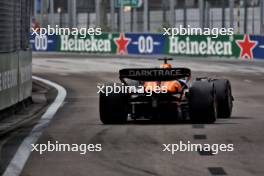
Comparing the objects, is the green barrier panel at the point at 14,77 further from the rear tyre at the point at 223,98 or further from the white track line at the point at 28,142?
the rear tyre at the point at 223,98

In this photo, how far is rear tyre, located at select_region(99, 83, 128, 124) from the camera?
17.6 meters

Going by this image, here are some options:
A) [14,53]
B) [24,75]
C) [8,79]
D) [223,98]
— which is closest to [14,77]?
[14,53]

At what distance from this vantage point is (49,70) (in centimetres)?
4216

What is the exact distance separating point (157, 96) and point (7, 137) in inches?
126

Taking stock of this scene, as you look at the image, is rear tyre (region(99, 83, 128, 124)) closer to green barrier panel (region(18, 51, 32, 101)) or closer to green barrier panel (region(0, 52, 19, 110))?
green barrier panel (region(0, 52, 19, 110))

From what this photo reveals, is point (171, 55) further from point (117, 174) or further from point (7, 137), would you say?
point (117, 174)

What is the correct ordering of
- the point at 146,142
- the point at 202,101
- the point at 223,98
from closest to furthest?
1. the point at 146,142
2. the point at 202,101
3. the point at 223,98

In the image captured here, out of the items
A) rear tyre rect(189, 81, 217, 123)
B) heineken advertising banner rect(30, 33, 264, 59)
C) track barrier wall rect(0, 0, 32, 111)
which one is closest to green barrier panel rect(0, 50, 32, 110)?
track barrier wall rect(0, 0, 32, 111)

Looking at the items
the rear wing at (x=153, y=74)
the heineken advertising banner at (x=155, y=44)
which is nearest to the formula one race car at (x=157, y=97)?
the rear wing at (x=153, y=74)

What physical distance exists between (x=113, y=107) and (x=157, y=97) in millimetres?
829

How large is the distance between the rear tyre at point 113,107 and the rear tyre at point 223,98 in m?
2.28

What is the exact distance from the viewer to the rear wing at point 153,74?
1755 cm

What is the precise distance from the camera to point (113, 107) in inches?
699

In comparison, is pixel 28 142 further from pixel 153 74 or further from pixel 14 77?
pixel 14 77
